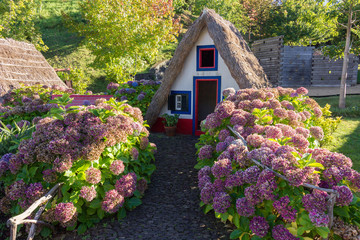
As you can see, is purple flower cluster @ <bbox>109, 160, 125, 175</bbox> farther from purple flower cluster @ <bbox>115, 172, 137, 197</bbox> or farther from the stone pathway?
the stone pathway

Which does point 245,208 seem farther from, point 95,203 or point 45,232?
point 45,232

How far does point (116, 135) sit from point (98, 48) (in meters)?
14.7

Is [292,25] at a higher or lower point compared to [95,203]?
higher

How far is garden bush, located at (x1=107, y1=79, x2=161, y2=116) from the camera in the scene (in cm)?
959

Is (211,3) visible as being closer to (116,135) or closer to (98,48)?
(98,48)

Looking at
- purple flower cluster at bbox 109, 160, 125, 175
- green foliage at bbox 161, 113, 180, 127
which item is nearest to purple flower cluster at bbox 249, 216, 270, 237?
purple flower cluster at bbox 109, 160, 125, 175

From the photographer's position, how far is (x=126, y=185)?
415 centimetres

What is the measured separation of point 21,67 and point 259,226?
1186cm

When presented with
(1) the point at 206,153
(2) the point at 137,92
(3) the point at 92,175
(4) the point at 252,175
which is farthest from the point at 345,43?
(3) the point at 92,175

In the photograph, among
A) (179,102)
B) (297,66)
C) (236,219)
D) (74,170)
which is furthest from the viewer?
(297,66)

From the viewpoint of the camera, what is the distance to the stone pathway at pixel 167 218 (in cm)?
372

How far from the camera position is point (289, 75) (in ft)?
63.1

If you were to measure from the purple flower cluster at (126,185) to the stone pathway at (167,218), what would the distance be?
0.45 meters

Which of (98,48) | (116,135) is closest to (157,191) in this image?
(116,135)
